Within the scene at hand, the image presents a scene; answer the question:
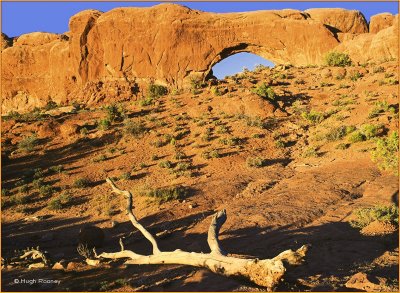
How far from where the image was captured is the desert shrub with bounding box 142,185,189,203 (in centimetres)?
1534

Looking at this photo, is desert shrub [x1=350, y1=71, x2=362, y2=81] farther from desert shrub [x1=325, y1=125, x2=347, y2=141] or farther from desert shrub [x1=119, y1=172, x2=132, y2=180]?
desert shrub [x1=119, y1=172, x2=132, y2=180]

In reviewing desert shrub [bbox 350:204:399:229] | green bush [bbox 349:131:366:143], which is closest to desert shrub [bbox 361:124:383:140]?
green bush [bbox 349:131:366:143]

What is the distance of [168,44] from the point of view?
119 ft

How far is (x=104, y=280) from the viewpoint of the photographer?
852 centimetres

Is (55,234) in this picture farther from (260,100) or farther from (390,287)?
(260,100)

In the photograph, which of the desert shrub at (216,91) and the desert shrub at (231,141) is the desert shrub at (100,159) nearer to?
the desert shrub at (231,141)

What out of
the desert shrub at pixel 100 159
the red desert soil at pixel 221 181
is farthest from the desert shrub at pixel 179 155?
the desert shrub at pixel 100 159

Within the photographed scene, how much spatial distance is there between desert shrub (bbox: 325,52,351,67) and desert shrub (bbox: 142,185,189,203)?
2516 centimetres

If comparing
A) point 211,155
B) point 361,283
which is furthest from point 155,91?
point 361,283

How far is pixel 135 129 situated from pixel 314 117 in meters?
11.4

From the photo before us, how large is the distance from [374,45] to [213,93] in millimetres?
16732

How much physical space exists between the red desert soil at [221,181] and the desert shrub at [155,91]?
349 centimetres

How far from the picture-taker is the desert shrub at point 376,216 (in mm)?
10516

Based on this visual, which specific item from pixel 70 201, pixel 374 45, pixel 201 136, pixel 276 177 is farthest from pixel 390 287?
pixel 374 45
